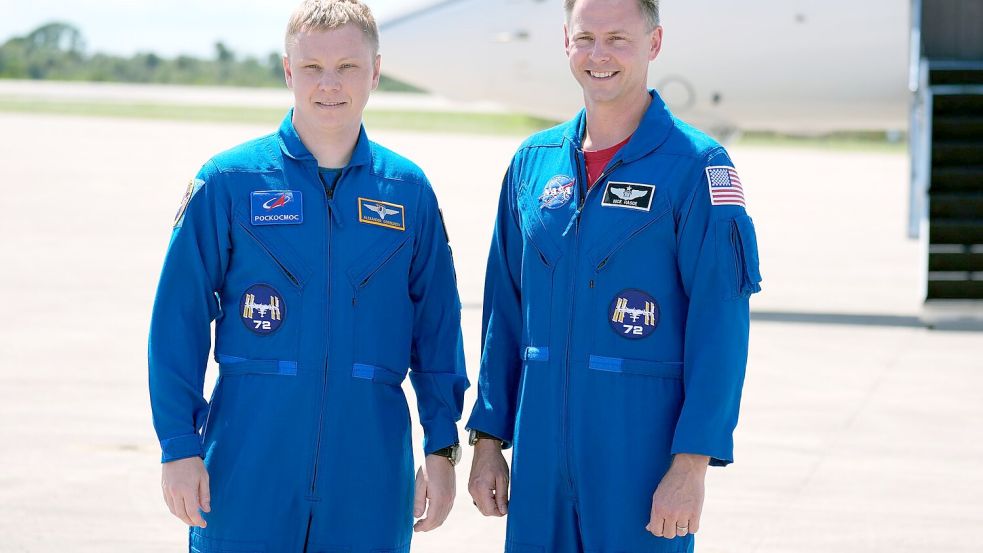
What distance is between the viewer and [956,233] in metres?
11.9

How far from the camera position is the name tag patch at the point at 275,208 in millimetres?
3697

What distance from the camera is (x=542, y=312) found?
3746 mm

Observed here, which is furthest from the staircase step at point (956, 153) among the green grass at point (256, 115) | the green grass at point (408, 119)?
the green grass at point (256, 115)

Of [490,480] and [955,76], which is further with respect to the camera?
[955,76]

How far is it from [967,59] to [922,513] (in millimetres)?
7890

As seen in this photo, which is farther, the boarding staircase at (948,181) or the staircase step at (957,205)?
the staircase step at (957,205)

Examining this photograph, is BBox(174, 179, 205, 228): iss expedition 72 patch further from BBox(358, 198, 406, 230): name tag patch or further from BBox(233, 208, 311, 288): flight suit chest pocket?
BBox(358, 198, 406, 230): name tag patch

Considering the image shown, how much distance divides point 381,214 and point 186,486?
0.90 meters

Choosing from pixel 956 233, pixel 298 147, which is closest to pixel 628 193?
pixel 298 147

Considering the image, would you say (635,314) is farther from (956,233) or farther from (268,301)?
(956,233)

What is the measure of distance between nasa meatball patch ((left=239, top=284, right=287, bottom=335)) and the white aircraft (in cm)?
943

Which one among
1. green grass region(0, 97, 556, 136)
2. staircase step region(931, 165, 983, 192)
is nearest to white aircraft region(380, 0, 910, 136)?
staircase step region(931, 165, 983, 192)

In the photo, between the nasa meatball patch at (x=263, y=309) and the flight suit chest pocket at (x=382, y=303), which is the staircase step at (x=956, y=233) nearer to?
the flight suit chest pocket at (x=382, y=303)

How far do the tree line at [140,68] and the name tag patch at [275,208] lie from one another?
85.8 meters
